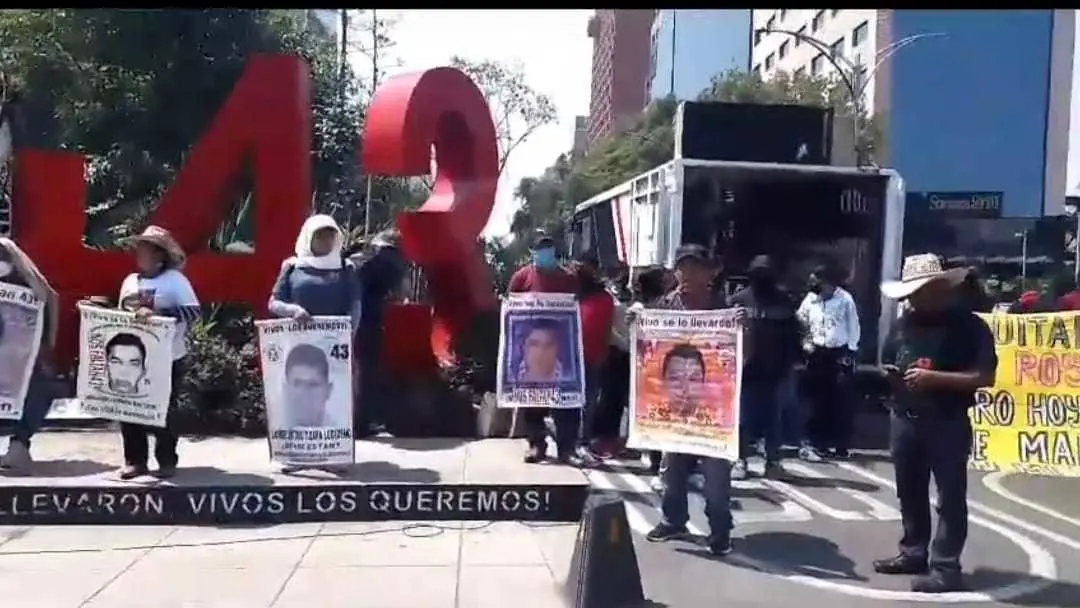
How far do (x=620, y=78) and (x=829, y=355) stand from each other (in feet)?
104

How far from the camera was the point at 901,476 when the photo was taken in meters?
6.88

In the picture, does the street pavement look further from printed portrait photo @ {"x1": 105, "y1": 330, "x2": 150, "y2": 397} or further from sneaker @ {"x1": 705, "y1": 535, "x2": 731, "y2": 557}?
printed portrait photo @ {"x1": 105, "y1": 330, "x2": 150, "y2": 397}

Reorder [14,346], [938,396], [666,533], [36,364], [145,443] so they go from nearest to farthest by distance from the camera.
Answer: [938,396] < [666,533] < [145,443] < [14,346] < [36,364]

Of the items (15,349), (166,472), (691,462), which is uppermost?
(15,349)

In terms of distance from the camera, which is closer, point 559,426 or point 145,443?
point 145,443

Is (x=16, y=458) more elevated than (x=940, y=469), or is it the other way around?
(x=940, y=469)

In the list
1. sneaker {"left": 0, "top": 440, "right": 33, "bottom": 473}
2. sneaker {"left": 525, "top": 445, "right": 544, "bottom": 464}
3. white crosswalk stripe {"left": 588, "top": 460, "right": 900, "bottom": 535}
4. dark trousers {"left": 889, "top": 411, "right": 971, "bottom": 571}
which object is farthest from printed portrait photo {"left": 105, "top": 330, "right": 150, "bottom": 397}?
dark trousers {"left": 889, "top": 411, "right": 971, "bottom": 571}

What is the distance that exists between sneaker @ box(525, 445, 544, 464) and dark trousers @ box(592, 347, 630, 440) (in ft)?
A: 2.99

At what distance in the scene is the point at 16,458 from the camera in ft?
29.6

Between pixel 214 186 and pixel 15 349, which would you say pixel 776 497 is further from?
pixel 214 186

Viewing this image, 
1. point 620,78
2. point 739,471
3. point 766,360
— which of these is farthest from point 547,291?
point 620,78

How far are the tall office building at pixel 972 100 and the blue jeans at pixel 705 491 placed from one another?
3981 centimetres

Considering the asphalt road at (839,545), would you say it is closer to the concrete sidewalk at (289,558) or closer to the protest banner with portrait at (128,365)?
the concrete sidewalk at (289,558)

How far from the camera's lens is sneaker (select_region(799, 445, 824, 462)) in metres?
11.0
